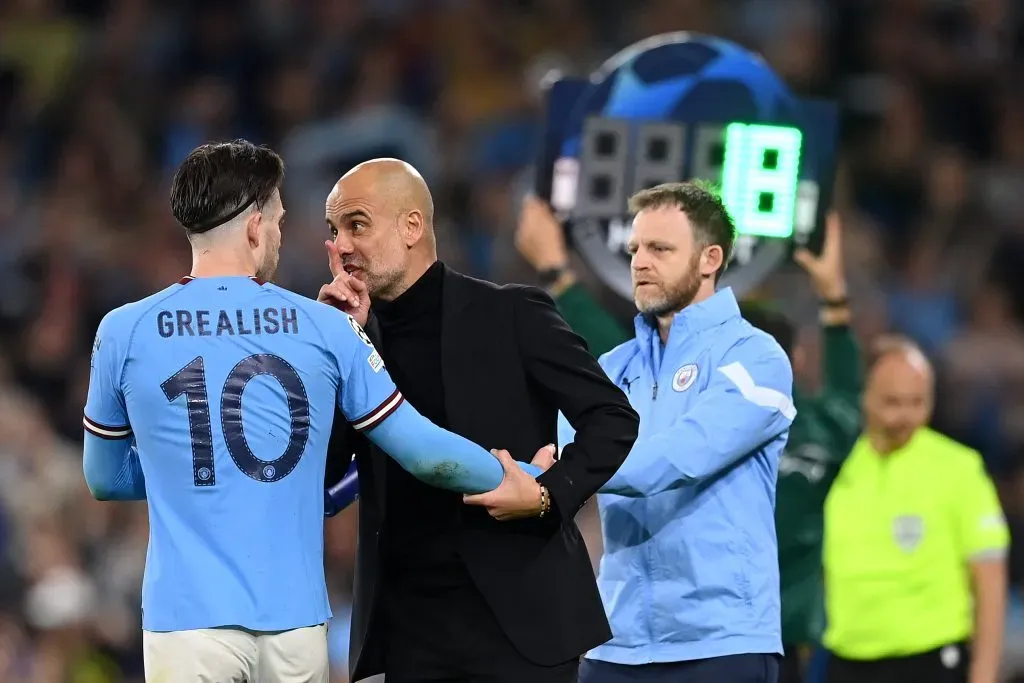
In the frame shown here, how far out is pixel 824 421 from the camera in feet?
19.8

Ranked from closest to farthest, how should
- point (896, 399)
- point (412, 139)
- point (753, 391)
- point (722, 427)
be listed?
point (722, 427)
point (753, 391)
point (896, 399)
point (412, 139)

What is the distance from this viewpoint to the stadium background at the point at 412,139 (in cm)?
968

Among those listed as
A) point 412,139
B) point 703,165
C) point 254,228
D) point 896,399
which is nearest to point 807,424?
point 896,399

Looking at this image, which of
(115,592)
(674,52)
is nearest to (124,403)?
(674,52)

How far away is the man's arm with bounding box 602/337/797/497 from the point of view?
4.23m

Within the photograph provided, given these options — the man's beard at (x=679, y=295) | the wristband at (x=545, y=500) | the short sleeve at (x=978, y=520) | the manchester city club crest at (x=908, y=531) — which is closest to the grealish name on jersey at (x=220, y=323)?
the wristband at (x=545, y=500)

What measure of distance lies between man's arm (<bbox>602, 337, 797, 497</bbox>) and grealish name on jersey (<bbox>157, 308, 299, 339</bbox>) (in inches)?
43.9

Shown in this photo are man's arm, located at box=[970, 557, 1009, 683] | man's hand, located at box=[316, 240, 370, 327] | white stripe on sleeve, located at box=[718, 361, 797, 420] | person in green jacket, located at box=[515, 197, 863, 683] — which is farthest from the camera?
man's arm, located at box=[970, 557, 1009, 683]

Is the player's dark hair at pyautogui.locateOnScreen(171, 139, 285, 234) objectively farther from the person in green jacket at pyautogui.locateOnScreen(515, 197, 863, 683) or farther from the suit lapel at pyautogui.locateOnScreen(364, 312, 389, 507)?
the person in green jacket at pyautogui.locateOnScreen(515, 197, 863, 683)

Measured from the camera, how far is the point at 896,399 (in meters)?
6.63

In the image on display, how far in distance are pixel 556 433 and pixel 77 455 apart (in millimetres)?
5803

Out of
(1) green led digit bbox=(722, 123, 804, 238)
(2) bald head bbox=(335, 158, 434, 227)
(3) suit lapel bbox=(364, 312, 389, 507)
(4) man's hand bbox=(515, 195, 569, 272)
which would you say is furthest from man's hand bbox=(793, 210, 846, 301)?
(3) suit lapel bbox=(364, 312, 389, 507)

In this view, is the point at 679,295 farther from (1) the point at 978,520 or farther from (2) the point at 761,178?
(1) the point at 978,520

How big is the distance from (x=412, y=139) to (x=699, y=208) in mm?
6355
